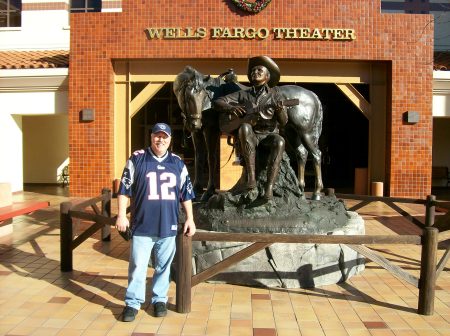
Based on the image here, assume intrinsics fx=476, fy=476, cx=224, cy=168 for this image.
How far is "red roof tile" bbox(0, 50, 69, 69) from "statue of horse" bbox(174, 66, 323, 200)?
326 inches

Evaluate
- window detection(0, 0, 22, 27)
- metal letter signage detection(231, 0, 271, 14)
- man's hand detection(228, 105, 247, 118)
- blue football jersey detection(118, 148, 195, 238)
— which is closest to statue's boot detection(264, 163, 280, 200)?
man's hand detection(228, 105, 247, 118)

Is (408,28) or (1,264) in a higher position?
(408,28)

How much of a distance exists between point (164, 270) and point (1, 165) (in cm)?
1060

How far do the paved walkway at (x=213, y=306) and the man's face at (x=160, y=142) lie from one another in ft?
4.50

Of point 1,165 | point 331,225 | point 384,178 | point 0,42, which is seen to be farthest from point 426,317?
point 0,42

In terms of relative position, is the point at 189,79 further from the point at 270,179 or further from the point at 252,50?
the point at 252,50

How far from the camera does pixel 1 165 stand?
42.5 ft

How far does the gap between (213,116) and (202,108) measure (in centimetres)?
38

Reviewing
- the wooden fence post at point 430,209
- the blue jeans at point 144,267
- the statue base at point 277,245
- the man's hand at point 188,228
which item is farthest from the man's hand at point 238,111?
the wooden fence post at point 430,209

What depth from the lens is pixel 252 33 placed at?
468 inches

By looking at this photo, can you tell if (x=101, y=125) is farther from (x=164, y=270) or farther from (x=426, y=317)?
(x=426, y=317)

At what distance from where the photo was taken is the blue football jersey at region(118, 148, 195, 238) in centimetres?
382

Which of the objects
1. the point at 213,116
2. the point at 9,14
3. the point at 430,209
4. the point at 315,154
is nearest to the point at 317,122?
the point at 315,154

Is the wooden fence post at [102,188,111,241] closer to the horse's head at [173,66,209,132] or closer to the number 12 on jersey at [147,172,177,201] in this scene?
the horse's head at [173,66,209,132]
